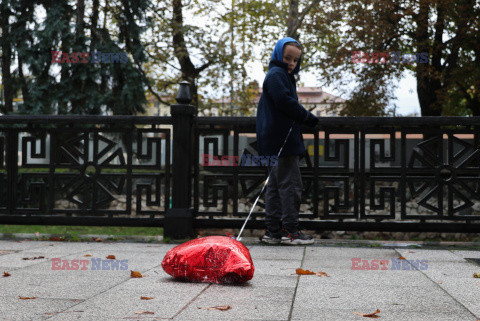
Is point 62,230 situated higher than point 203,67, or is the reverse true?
point 203,67

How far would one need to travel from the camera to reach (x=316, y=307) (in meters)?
2.95

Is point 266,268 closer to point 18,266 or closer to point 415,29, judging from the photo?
→ point 18,266

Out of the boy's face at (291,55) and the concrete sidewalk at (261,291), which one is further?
the boy's face at (291,55)

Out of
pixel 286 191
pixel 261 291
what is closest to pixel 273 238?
pixel 286 191

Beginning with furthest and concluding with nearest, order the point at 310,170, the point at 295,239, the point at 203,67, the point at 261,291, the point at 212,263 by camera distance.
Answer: the point at 203,67, the point at 310,170, the point at 295,239, the point at 212,263, the point at 261,291

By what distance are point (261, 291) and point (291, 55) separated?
2.78 m

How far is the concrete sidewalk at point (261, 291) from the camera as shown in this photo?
2.79m

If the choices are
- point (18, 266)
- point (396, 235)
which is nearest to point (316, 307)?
point (18, 266)

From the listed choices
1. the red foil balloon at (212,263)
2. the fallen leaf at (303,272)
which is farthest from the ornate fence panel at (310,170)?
the red foil balloon at (212,263)

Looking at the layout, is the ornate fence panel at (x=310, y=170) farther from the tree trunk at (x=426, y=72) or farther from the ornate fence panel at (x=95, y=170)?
the tree trunk at (x=426, y=72)

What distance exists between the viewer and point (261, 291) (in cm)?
334

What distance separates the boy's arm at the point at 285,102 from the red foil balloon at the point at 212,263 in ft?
6.19

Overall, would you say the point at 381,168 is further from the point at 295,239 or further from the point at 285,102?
the point at 285,102

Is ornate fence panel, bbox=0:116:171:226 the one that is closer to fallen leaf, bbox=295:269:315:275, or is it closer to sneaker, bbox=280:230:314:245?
sneaker, bbox=280:230:314:245
